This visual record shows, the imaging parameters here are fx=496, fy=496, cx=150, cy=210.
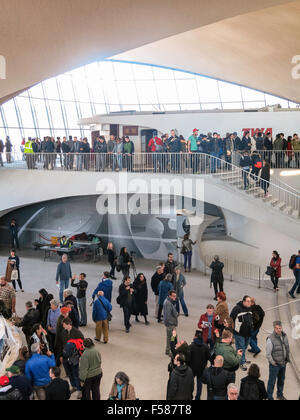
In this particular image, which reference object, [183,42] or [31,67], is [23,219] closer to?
[31,67]

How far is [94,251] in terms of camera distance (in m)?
20.7

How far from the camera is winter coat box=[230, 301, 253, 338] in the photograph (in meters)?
9.84

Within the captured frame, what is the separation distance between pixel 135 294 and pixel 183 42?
72.5 ft

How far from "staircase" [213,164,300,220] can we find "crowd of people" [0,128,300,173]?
46cm

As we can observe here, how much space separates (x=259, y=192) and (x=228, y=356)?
10.5 meters

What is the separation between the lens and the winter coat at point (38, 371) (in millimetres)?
7914

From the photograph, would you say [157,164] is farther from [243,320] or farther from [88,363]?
[88,363]

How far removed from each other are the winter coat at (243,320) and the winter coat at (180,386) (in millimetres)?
2834

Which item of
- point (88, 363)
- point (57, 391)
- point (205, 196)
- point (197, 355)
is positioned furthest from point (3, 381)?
point (205, 196)

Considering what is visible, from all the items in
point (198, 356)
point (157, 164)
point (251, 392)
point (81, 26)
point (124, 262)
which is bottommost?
point (124, 262)

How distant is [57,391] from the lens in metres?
7.02
